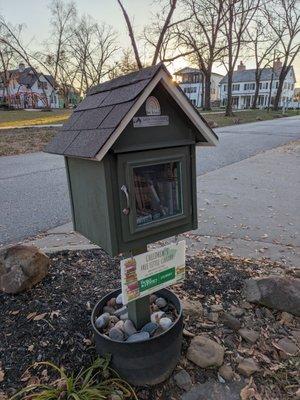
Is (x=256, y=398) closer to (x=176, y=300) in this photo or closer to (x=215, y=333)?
(x=215, y=333)

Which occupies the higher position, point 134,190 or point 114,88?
point 114,88

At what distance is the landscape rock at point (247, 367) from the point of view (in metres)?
2.10

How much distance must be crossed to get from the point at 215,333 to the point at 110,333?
0.76 metres

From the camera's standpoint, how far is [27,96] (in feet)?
188

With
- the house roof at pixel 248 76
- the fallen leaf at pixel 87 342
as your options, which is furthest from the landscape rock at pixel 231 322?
the house roof at pixel 248 76

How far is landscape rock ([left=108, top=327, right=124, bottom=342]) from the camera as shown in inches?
81.6

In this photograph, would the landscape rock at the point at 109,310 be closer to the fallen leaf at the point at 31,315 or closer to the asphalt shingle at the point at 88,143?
the fallen leaf at the point at 31,315

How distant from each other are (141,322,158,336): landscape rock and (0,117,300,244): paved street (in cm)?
267

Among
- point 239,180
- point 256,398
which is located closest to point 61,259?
point 256,398

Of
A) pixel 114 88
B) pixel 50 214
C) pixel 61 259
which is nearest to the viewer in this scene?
pixel 114 88

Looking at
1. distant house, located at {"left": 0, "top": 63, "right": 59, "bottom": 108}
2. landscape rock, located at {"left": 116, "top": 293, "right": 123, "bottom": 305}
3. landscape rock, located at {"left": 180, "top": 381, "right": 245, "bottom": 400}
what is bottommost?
landscape rock, located at {"left": 180, "top": 381, "right": 245, "bottom": 400}

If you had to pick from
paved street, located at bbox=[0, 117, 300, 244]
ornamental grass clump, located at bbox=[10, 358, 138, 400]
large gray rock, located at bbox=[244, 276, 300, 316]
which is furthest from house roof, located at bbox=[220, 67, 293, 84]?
ornamental grass clump, located at bbox=[10, 358, 138, 400]

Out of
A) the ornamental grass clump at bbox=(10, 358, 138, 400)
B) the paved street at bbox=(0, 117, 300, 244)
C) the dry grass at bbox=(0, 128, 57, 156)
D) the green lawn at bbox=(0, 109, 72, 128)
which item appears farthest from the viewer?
the green lawn at bbox=(0, 109, 72, 128)

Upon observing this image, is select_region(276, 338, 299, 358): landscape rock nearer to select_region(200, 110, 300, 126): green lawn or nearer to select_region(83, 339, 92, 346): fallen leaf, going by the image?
select_region(83, 339, 92, 346): fallen leaf
